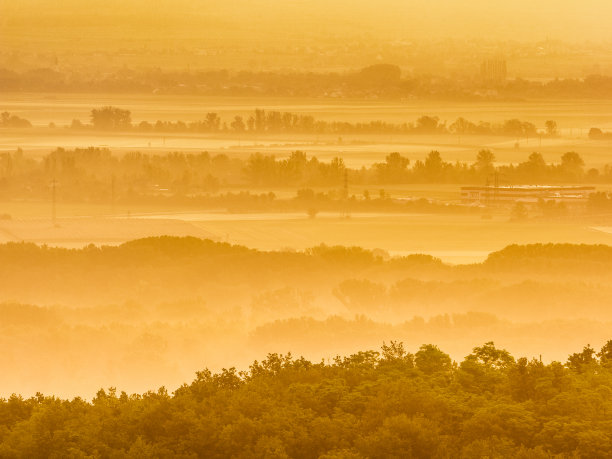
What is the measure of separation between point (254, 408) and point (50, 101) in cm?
4498

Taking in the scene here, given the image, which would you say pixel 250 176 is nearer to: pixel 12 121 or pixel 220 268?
pixel 220 268

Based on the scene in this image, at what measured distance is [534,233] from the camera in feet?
178

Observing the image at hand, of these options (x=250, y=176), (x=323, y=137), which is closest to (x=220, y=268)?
(x=250, y=176)

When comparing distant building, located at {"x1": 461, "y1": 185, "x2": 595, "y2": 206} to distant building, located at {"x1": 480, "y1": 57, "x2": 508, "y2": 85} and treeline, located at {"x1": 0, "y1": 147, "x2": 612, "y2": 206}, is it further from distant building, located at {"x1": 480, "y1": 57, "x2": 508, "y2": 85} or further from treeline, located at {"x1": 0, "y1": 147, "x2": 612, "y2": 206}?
distant building, located at {"x1": 480, "y1": 57, "x2": 508, "y2": 85}

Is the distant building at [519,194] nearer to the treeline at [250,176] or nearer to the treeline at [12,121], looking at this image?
the treeline at [250,176]

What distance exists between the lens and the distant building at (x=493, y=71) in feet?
218

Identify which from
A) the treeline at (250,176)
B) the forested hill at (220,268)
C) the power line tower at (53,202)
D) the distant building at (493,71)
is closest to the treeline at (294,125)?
the distant building at (493,71)

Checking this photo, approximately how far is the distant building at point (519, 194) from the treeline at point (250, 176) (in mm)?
722

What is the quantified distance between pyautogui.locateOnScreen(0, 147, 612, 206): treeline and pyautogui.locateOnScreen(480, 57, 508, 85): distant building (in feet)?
17.3

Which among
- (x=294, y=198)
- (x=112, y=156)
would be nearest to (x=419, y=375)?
(x=294, y=198)

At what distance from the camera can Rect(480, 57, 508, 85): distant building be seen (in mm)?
66500

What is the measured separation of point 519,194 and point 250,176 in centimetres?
1076

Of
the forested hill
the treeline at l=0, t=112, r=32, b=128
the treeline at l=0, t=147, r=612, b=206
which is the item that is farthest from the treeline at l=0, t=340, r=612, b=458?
the treeline at l=0, t=112, r=32, b=128

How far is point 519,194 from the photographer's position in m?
57.7
